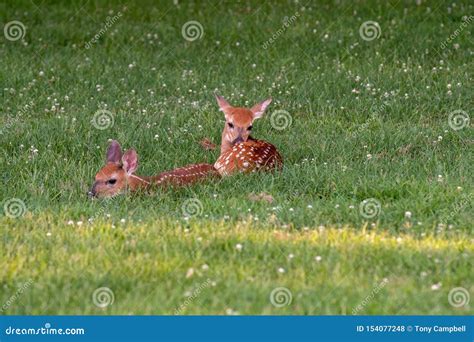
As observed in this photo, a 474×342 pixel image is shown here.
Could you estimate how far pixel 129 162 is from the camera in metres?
11.5

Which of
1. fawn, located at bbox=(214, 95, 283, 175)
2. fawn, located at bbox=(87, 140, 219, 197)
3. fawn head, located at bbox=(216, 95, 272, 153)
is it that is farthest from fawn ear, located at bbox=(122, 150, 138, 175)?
fawn head, located at bbox=(216, 95, 272, 153)

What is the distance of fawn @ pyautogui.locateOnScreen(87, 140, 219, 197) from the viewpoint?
445 inches

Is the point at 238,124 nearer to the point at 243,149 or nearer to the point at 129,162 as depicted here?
the point at 243,149

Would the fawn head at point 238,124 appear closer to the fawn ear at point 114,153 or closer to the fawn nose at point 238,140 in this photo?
the fawn nose at point 238,140

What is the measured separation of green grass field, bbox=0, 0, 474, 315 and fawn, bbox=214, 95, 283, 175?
0.93 feet

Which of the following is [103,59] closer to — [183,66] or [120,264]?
[183,66]

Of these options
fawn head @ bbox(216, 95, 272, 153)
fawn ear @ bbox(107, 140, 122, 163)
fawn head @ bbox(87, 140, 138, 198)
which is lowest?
fawn head @ bbox(87, 140, 138, 198)

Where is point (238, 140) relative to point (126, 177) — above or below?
above

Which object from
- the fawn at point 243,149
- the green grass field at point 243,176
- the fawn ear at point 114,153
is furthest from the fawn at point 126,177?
A: the fawn at point 243,149

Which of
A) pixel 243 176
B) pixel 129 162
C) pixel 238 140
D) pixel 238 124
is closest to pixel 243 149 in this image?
pixel 243 176

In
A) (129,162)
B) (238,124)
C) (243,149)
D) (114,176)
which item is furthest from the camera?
(238,124)

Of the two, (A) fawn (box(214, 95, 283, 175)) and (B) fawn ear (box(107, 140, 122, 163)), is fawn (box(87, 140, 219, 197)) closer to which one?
(B) fawn ear (box(107, 140, 122, 163))

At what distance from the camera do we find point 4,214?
10242 mm

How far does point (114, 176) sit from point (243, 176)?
4.49ft
